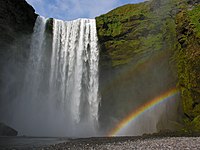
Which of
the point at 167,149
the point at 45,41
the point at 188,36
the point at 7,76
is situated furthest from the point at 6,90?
the point at 167,149

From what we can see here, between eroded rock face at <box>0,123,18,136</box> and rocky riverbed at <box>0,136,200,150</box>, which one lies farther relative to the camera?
eroded rock face at <box>0,123,18,136</box>

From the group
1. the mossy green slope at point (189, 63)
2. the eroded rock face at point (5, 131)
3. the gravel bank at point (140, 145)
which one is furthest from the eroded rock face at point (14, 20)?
the gravel bank at point (140, 145)

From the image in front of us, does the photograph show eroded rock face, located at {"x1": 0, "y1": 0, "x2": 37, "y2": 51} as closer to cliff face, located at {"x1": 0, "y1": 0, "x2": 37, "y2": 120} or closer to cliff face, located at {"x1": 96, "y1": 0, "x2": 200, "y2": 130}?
cliff face, located at {"x1": 0, "y1": 0, "x2": 37, "y2": 120}

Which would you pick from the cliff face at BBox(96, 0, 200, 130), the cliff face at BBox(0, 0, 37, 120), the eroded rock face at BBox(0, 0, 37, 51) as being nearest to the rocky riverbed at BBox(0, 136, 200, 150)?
the cliff face at BBox(96, 0, 200, 130)

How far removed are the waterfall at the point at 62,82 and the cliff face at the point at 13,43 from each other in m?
1.67

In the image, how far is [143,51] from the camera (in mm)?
43594

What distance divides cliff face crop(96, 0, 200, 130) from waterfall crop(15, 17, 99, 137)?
236cm

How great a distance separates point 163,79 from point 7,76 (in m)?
26.9

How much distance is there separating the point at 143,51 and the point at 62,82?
16.1m

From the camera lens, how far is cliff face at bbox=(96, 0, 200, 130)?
37.0 meters

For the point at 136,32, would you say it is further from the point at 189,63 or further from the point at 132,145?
the point at 132,145

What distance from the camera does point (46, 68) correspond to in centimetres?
4866

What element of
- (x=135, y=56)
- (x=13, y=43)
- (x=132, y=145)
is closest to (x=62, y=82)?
(x=13, y=43)

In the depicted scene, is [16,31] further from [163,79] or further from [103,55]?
[163,79]
